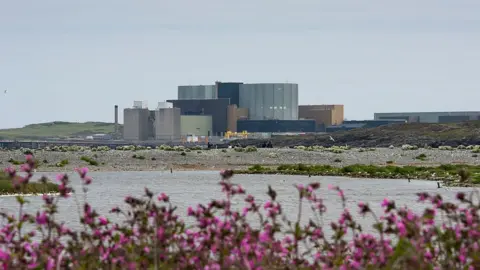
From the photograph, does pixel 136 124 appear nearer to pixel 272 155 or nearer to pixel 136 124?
pixel 136 124

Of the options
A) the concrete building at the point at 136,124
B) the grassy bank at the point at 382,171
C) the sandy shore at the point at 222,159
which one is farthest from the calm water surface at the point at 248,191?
the concrete building at the point at 136,124

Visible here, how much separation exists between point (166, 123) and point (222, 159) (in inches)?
4255

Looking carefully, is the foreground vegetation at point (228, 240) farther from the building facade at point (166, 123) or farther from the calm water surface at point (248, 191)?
the building facade at point (166, 123)

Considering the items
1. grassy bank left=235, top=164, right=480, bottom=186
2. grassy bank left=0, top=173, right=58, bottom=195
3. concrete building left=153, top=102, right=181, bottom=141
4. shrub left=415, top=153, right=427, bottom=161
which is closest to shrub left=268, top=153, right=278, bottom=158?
shrub left=415, top=153, right=427, bottom=161

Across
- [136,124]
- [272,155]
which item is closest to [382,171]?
[272,155]

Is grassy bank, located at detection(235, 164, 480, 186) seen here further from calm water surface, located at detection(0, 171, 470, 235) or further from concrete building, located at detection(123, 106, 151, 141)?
concrete building, located at detection(123, 106, 151, 141)

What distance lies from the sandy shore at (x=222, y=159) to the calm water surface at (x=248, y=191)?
1520 cm

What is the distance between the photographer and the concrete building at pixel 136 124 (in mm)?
195750

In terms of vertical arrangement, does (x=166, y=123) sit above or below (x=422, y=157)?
above

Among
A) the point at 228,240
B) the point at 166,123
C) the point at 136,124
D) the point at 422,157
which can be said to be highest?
the point at 166,123

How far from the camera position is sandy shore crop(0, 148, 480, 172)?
79938mm

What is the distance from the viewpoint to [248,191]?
46438mm

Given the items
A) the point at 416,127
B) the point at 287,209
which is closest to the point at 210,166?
the point at 287,209

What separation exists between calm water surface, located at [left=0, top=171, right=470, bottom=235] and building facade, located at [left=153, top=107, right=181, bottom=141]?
128m
